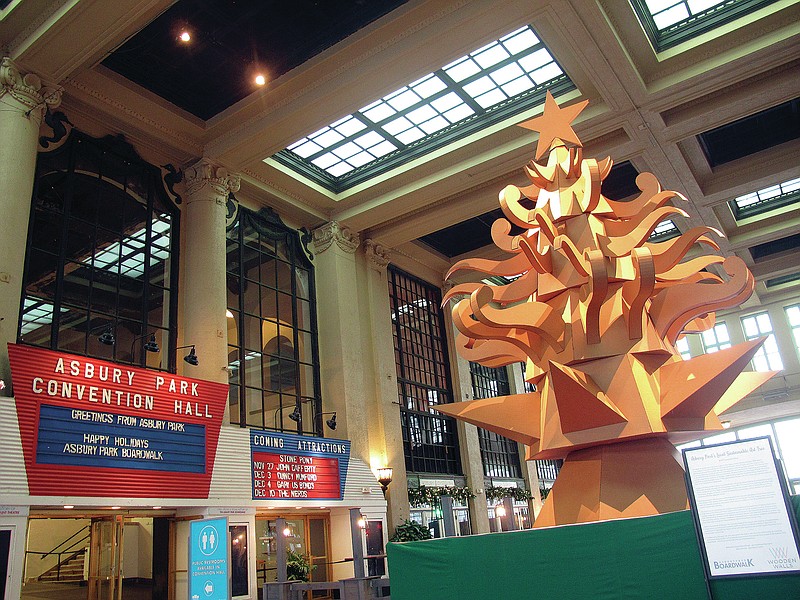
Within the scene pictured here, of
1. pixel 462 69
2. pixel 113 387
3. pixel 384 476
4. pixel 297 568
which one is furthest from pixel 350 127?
pixel 297 568

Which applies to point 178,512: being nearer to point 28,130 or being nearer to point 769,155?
point 28,130

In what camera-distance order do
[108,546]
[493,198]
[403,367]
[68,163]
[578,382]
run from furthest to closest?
[403,367] → [493,198] → [68,163] → [108,546] → [578,382]

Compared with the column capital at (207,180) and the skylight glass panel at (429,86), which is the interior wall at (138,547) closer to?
the column capital at (207,180)

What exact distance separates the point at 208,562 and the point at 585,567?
4487 mm

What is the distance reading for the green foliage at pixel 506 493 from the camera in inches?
922

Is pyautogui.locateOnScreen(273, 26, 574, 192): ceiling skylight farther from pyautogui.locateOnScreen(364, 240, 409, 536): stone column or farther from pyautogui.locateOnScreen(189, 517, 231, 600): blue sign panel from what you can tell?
pyautogui.locateOnScreen(189, 517, 231, 600): blue sign panel

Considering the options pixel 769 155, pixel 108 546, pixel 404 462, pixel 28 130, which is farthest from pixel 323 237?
pixel 769 155

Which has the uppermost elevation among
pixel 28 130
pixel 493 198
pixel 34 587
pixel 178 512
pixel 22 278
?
pixel 493 198

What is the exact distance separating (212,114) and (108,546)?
9.25 m

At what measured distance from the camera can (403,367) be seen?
21.7 metres

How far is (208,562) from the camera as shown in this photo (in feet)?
24.5

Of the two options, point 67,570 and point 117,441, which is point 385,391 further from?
point 67,570

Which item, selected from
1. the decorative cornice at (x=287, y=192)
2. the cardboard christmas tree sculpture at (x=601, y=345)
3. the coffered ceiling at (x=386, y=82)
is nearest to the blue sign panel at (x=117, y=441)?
the cardboard christmas tree sculpture at (x=601, y=345)

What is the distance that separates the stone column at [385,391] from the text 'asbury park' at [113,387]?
22.5ft
